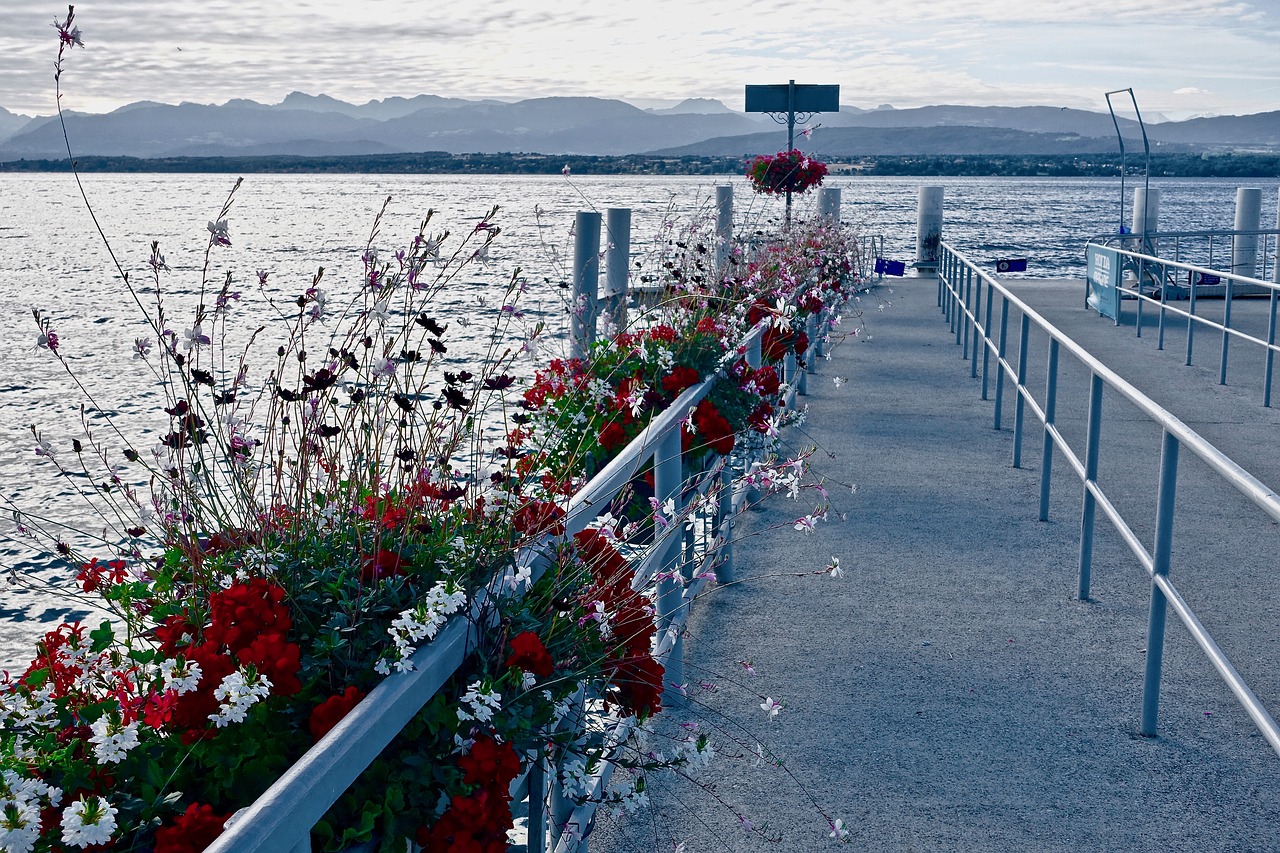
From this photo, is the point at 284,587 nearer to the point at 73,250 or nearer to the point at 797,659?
the point at 797,659

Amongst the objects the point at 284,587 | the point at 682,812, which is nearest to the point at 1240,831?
the point at 682,812

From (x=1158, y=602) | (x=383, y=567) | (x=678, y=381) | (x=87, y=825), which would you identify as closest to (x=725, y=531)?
(x=678, y=381)

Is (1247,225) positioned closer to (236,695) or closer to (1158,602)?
(1158,602)

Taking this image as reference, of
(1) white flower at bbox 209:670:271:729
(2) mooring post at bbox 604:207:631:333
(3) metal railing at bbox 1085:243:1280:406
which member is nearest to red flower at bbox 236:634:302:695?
(1) white flower at bbox 209:670:271:729

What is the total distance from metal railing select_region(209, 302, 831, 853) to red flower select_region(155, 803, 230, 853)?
12 centimetres

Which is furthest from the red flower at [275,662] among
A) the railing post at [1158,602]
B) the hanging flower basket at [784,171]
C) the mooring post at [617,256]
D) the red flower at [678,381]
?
the hanging flower basket at [784,171]

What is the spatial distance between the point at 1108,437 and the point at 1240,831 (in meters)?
5.40

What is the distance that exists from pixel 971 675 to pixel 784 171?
12.1 metres

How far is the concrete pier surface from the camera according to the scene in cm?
318

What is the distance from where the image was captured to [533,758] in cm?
239

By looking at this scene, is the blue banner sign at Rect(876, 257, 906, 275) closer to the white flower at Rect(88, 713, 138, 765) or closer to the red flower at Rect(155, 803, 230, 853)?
the white flower at Rect(88, 713, 138, 765)

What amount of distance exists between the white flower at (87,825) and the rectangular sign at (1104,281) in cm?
1449

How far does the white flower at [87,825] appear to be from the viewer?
146 cm

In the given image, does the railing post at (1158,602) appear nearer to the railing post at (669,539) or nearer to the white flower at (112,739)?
the railing post at (669,539)
